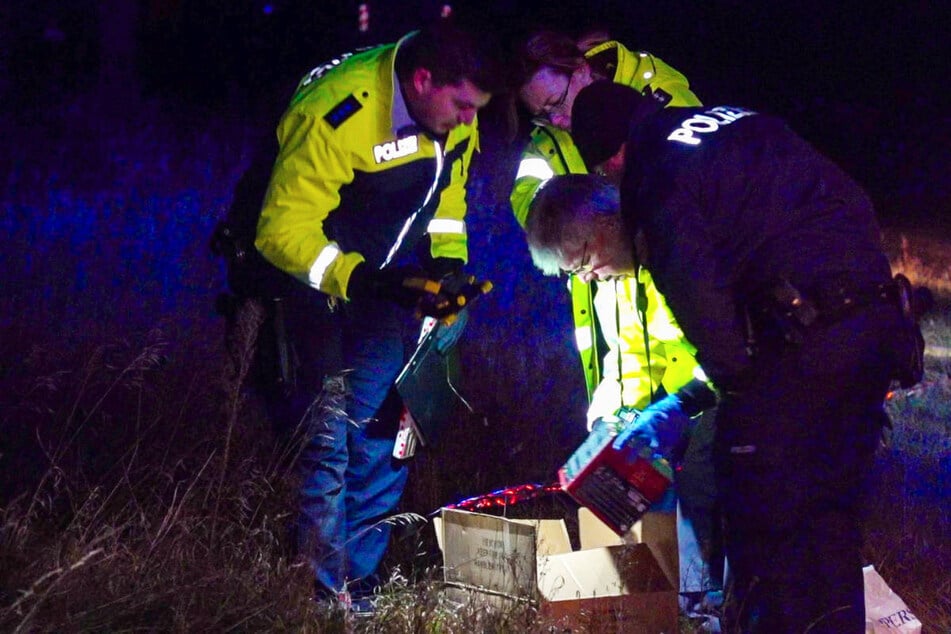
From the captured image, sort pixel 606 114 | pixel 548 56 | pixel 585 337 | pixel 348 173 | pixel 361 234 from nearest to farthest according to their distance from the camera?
pixel 606 114 < pixel 348 173 < pixel 361 234 < pixel 585 337 < pixel 548 56

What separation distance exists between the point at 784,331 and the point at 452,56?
1529mm

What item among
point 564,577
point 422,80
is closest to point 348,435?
point 564,577

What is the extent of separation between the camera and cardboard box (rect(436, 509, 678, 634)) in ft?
10.6

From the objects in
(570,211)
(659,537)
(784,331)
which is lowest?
(659,537)

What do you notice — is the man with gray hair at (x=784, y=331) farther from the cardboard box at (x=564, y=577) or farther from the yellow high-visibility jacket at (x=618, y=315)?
the yellow high-visibility jacket at (x=618, y=315)

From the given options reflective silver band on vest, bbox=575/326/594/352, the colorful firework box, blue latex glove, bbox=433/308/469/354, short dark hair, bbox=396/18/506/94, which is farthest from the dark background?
the colorful firework box

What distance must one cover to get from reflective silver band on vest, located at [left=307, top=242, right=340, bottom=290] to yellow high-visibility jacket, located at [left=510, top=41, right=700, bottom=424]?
1.02 m

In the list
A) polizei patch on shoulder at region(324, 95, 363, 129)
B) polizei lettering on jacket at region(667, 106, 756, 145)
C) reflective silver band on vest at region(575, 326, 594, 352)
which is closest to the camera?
polizei lettering on jacket at region(667, 106, 756, 145)

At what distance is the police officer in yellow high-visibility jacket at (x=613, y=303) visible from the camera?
374cm

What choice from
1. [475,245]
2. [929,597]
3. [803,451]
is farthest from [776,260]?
[475,245]

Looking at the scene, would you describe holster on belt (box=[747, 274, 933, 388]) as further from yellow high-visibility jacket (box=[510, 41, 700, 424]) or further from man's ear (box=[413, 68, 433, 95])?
man's ear (box=[413, 68, 433, 95])

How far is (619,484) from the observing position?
3.40 meters

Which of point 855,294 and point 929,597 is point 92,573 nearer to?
point 855,294

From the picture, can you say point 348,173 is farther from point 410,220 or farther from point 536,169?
point 536,169
